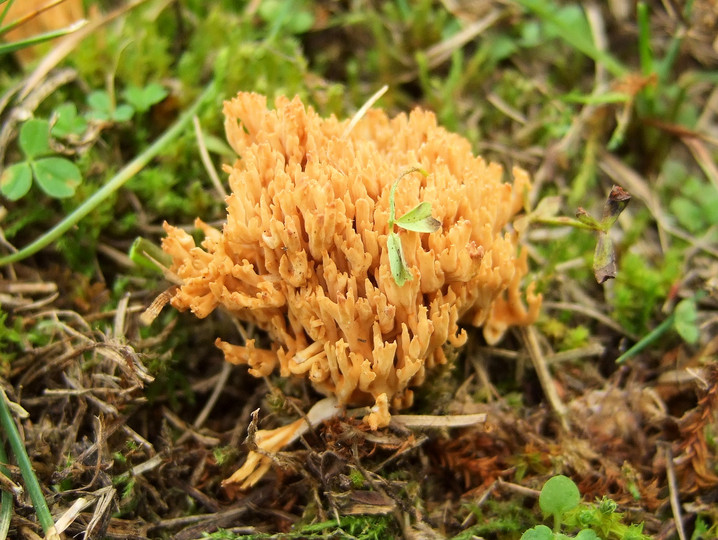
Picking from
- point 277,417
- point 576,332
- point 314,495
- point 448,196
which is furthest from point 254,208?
point 576,332

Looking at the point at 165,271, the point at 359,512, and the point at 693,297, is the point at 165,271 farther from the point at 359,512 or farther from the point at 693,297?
the point at 693,297

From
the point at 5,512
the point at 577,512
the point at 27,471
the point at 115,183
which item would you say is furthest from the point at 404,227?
the point at 5,512

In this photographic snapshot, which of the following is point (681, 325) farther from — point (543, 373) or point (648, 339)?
point (543, 373)

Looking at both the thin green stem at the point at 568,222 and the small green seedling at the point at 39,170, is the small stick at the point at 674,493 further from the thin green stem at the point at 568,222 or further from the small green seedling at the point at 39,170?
the small green seedling at the point at 39,170

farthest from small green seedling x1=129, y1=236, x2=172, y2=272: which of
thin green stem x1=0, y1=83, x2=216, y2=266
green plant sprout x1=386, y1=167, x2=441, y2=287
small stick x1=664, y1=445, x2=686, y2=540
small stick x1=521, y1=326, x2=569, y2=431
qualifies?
small stick x1=664, y1=445, x2=686, y2=540

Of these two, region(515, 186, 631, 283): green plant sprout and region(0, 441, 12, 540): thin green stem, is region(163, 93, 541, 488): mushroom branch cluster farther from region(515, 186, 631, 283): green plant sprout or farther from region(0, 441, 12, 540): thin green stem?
region(0, 441, 12, 540): thin green stem

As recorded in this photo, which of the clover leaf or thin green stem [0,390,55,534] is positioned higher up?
the clover leaf
